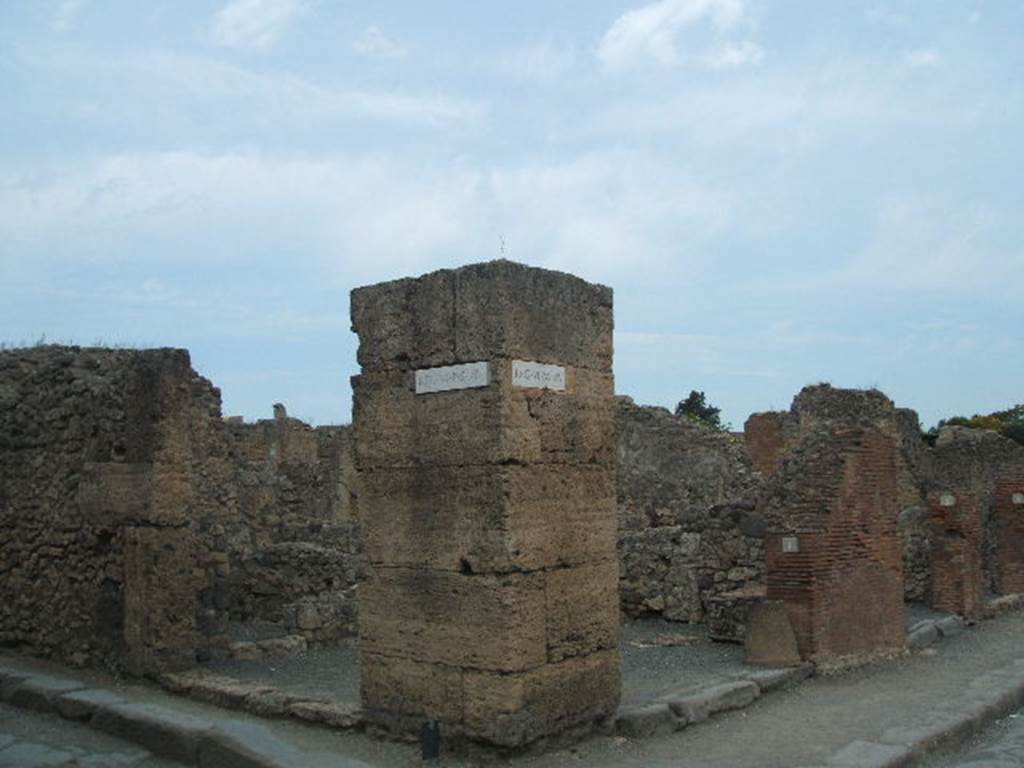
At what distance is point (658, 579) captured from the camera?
38.8ft

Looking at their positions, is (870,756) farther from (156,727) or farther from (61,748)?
(61,748)

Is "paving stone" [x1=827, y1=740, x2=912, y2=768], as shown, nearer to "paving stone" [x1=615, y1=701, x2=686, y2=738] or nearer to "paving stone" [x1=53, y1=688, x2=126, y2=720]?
"paving stone" [x1=615, y1=701, x2=686, y2=738]

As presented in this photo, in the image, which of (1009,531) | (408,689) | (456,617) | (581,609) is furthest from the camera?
(1009,531)

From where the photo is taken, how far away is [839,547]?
906cm

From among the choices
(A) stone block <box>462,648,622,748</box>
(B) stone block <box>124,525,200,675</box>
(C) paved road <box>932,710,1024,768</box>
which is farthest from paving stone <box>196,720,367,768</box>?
(C) paved road <box>932,710,1024,768</box>

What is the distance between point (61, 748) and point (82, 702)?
0.67 metres

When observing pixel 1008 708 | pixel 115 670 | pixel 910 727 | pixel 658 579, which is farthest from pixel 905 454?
pixel 115 670

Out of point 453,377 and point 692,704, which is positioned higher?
point 453,377

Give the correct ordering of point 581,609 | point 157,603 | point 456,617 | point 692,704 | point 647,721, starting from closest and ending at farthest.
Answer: point 456,617
point 581,609
point 647,721
point 692,704
point 157,603

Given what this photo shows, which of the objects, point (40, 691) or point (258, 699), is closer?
point (258, 699)

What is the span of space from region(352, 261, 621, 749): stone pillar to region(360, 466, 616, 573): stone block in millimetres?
10

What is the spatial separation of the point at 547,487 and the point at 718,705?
2.28m

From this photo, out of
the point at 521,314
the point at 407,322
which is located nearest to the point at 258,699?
the point at 407,322

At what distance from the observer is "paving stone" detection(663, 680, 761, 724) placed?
7152 mm
